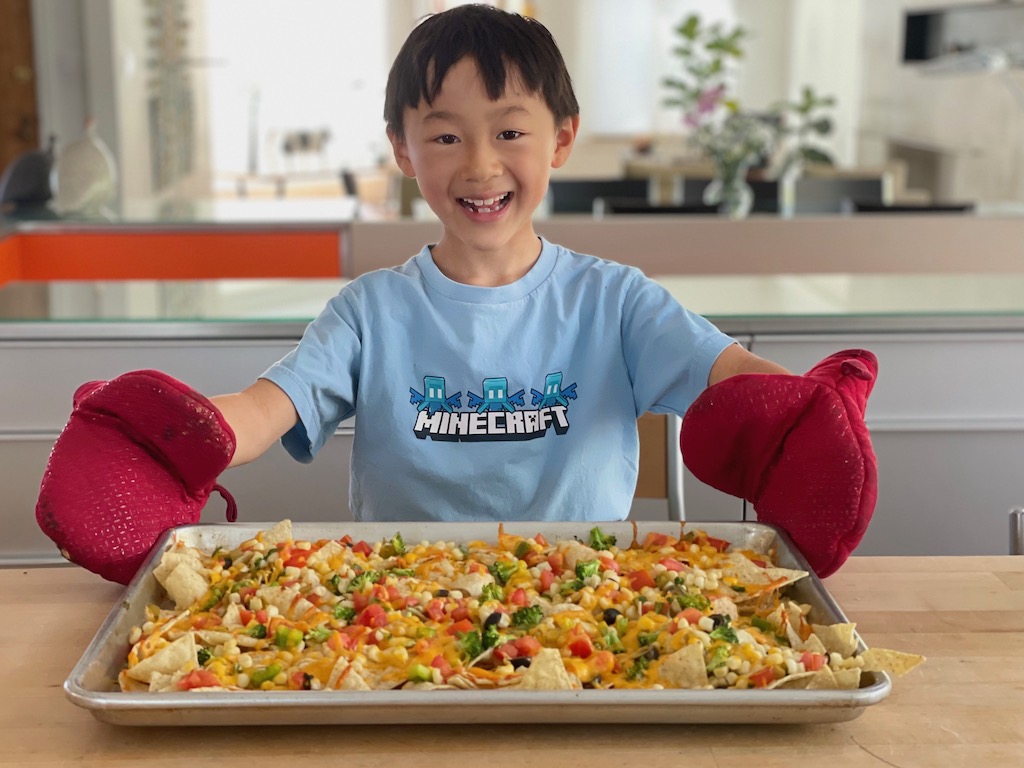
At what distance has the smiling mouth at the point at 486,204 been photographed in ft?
4.13

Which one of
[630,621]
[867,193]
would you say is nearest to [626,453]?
[630,621]

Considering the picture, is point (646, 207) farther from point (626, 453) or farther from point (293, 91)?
point (293, 91)

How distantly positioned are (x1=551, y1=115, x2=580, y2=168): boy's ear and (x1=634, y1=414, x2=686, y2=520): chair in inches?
19.5

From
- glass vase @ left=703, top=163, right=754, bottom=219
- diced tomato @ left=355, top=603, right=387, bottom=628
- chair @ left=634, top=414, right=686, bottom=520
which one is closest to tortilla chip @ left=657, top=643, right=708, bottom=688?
diced tomato @ left=355, top=603, right=387, bottom=628

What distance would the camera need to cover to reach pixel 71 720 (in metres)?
0.82

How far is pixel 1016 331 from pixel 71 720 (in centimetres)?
176

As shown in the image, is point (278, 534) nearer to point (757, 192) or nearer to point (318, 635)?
point (318, 635)

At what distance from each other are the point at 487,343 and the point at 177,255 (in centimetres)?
199

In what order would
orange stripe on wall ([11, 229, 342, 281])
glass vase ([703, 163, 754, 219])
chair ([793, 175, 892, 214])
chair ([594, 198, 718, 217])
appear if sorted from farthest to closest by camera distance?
chair ([793, 175, 892, 214]) → glass vase ([703, 163, 754, 219]) → chair ([594, 198, 718, 217]) → orange stripe on wall ([11, 229, 342, 281])

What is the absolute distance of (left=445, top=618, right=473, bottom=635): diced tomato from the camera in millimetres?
877

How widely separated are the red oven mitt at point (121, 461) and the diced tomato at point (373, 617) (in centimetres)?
22

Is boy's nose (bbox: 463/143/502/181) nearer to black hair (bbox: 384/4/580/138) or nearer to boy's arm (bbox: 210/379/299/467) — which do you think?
black hair (bbox: 384/4/580/138)

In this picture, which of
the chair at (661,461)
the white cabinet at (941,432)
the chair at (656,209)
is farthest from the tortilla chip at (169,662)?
the chair at (656,209)

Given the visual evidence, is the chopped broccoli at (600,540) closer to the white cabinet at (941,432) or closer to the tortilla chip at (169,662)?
the tortilla chip at (169,662)
